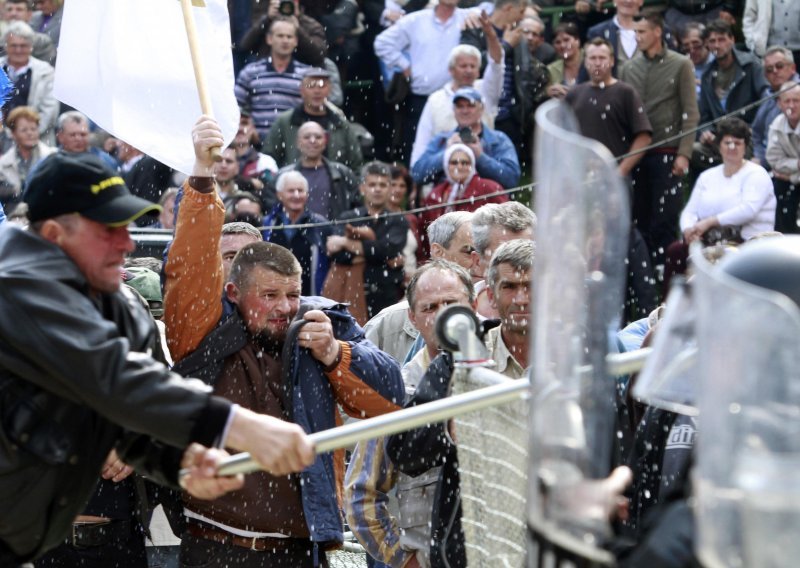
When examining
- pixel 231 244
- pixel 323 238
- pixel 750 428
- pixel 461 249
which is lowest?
pixel 323 238

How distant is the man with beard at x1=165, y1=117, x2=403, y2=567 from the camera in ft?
20.8

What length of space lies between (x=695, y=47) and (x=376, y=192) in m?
3.82

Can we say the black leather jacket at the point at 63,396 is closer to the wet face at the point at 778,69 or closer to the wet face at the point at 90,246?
the wet face at the point at 90,246

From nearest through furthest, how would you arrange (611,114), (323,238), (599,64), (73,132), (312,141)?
(323,238)
(611,114)
(599,64)
(312,141)
(73,132)

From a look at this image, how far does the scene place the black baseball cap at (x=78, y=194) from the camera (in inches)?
185

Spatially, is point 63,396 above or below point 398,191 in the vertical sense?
above

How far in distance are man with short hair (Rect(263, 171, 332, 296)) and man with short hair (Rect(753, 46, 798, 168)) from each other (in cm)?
368

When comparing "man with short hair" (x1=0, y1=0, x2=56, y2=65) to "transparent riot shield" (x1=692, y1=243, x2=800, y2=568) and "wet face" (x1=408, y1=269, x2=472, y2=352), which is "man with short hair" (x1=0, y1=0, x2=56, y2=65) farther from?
"transparent riot shield" (x1=692, y1=243, x2=800, y2=568)

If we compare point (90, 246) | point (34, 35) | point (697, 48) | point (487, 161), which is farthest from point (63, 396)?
point (34, 35)

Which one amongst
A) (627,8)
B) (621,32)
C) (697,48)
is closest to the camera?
(621,32)

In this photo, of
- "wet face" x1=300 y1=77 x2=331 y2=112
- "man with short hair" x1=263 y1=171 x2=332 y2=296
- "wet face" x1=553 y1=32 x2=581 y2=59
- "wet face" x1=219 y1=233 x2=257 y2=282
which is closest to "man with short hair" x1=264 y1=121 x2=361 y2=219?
"man with short hair" x1=263 y1=171 x2=332 y2=296

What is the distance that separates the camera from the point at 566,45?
14.6m

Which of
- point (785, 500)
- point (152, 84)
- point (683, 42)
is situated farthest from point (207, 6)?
point (683, 42)

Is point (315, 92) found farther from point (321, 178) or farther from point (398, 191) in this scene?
point (398, 191)
